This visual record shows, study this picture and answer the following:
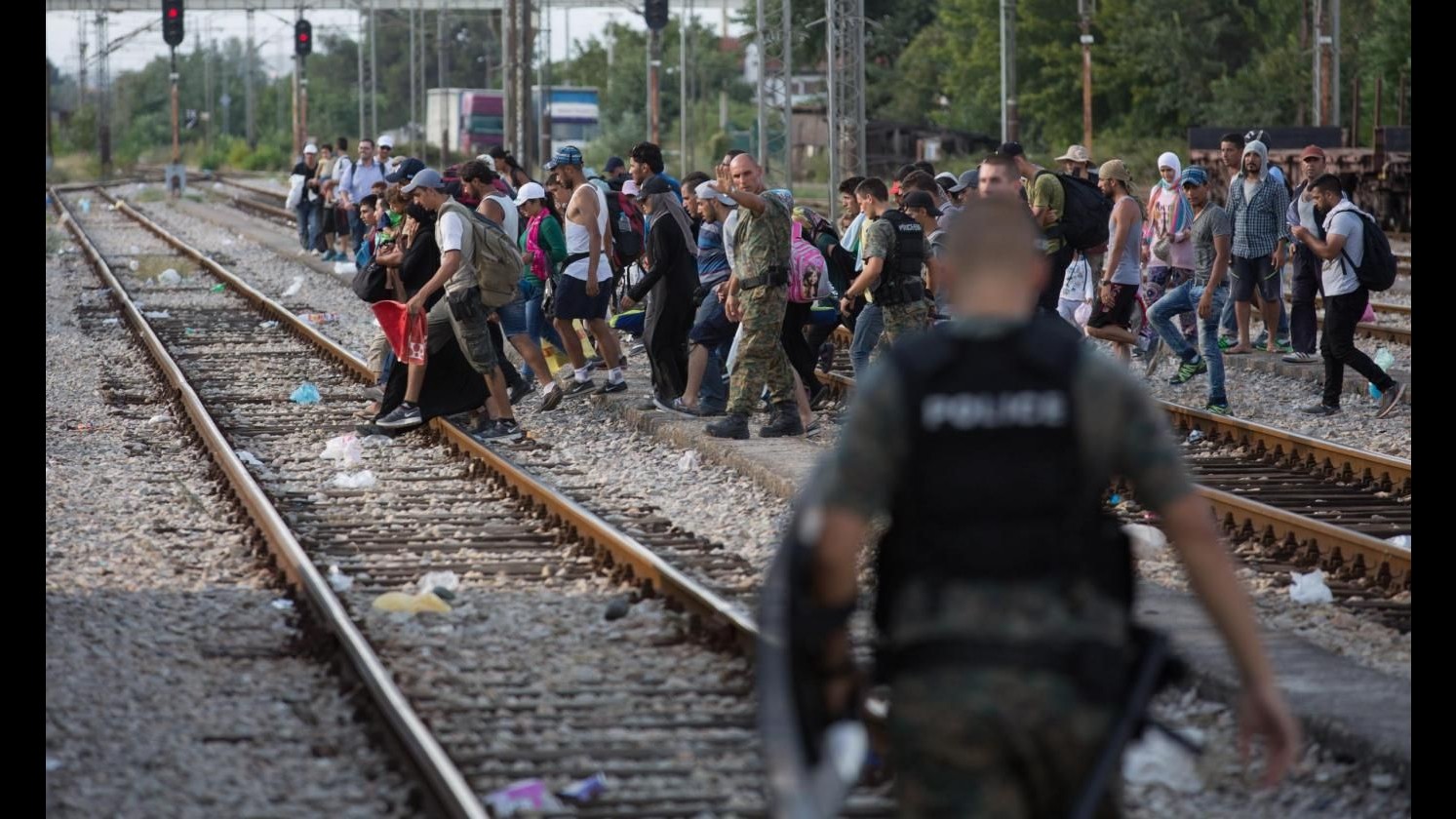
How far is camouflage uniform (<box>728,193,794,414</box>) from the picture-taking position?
13008 mm

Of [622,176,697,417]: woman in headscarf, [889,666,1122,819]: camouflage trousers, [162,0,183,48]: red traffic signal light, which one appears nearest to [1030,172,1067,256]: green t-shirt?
[622,176,697,417]: woman in headscarf

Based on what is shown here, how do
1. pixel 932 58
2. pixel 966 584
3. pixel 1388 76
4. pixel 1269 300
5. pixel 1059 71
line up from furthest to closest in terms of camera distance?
pixel 932 58 → pixel 1059 71 → pixel 1388 76 → pixel 1269 300 → pixel 966 584

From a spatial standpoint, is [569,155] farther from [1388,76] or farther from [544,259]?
[1388,76]

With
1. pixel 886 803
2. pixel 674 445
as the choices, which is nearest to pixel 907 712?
pixel 886 803

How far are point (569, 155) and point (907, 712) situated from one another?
12.0 meters

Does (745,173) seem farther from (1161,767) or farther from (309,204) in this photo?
(309,204)

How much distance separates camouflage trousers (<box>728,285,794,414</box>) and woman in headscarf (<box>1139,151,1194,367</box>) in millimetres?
3288

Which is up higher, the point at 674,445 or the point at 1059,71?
the point at 1059,71

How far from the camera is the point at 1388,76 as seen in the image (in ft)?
168

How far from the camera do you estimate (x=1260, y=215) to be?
1598 cm

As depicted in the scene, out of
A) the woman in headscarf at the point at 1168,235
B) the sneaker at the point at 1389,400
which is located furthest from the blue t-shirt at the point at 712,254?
the sneaker at the point at 1389,400

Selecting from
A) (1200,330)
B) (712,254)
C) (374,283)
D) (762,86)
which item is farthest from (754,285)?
(762,86)

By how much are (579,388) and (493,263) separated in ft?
8.53
